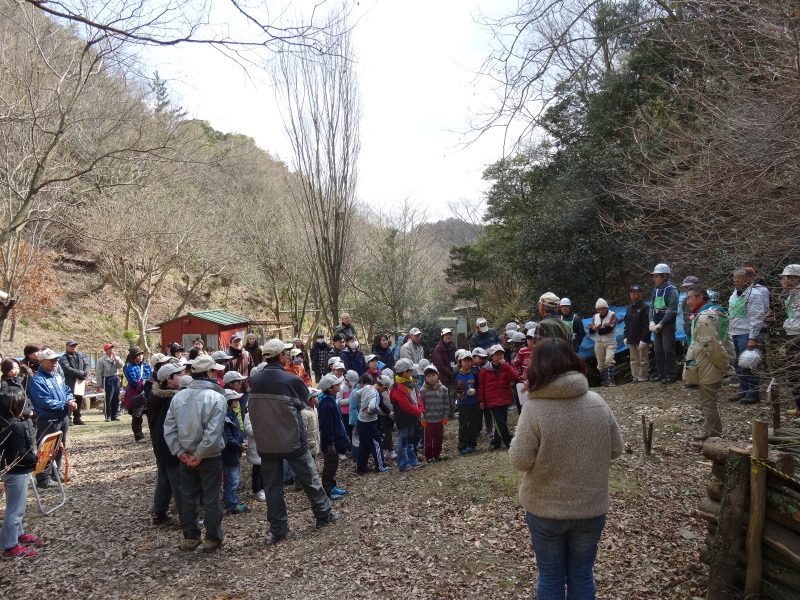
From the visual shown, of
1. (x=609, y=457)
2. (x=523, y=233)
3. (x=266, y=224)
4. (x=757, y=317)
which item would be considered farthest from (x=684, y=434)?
(x=266, y=224)

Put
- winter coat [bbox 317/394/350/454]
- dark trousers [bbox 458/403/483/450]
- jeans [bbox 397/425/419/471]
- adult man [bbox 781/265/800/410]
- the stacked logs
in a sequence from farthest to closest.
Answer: dark trousers [bbox 458/403/483/450]
jeans [bbox 397/425/419/471]
winter coat [bbox 317/394/350/454]
adult man [bbox 781/265/800/410]
the stacked logs

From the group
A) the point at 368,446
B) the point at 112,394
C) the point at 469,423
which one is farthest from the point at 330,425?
the point at 112,394

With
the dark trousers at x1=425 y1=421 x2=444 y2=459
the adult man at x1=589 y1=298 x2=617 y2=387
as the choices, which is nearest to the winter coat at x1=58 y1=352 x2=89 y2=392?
the dark trousers at x1=425 y1=421 x2=444 y2=459

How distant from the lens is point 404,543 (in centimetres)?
541

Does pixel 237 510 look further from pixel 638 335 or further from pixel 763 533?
pixel 638 335

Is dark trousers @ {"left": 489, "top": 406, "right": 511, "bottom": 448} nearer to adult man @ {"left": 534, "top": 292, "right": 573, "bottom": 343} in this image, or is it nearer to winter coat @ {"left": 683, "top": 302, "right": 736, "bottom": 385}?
adult man @ {"left": 534, "top": 292, "right": 573, "bottom": 343}

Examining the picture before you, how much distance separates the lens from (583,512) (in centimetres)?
303

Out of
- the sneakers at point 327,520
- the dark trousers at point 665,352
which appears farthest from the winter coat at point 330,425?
the dark trousers at point 665,352

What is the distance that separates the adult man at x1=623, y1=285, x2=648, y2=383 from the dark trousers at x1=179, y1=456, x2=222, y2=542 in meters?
7.29

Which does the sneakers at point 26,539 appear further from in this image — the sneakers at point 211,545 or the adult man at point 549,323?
the adult man at point 549,323

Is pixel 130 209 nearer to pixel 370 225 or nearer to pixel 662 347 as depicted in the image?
pixel 370 225

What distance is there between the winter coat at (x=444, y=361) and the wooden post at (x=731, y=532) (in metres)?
6.33

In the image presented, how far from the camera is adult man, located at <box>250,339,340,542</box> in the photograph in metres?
5.64

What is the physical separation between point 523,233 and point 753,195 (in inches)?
459
